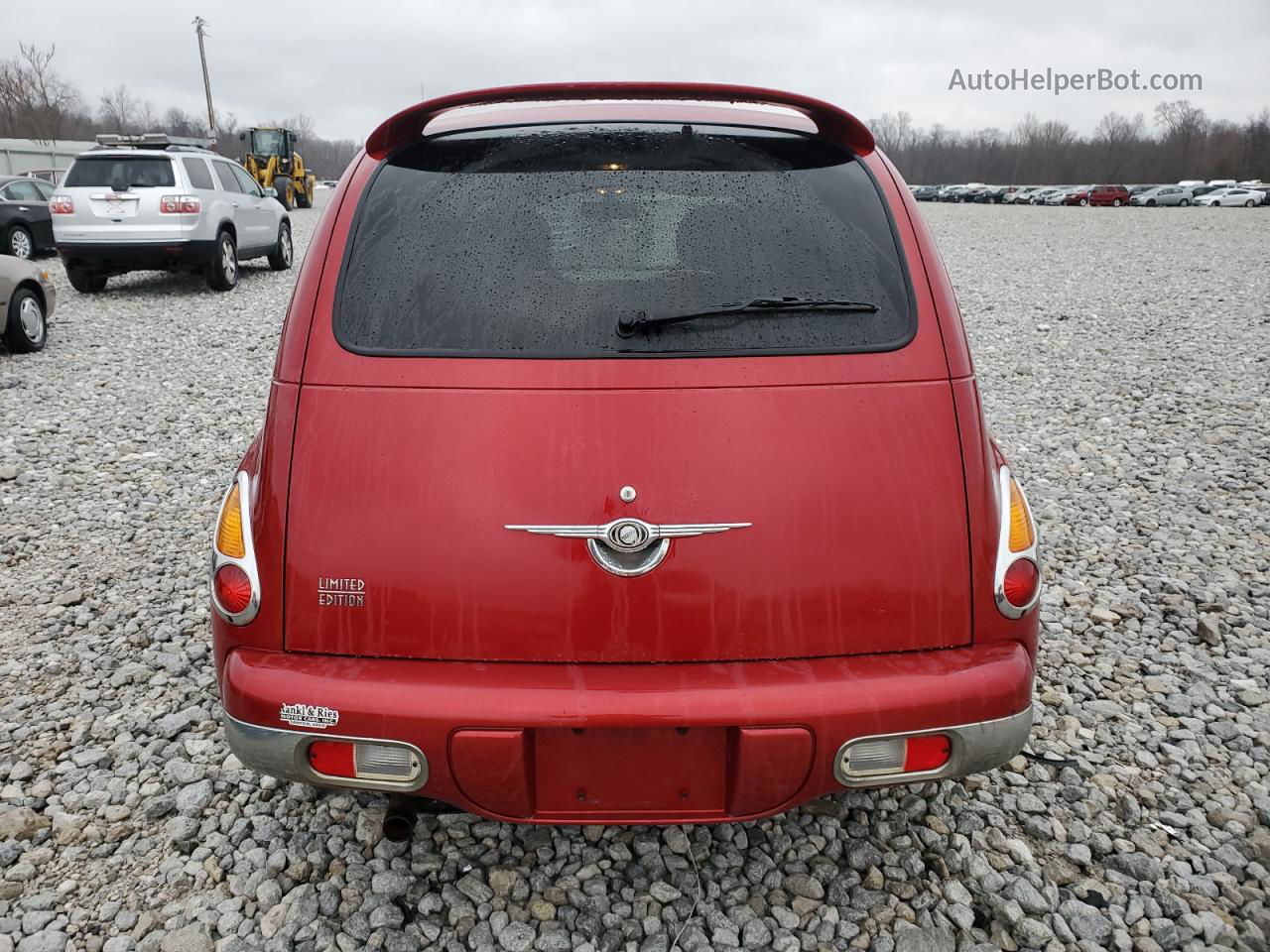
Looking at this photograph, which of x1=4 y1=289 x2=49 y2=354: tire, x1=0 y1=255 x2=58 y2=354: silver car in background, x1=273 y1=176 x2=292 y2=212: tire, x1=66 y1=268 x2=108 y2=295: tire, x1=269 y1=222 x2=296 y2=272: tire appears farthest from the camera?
x1=273 y1=176 x2=292 y2=212: tire

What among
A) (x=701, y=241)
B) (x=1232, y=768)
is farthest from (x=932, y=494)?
(x=1232, y=768)

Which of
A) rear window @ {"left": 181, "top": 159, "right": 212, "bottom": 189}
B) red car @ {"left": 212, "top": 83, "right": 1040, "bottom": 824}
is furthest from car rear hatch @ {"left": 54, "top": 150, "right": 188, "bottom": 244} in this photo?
red car @ {"left": 212, "top": 83, "right": 1040, "bottom": 824}

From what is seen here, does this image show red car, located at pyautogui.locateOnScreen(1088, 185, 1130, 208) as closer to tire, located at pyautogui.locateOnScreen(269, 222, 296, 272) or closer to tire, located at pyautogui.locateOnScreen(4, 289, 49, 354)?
tire, located at pyautogui.locateOnScreen(269, 222, 296, 272)

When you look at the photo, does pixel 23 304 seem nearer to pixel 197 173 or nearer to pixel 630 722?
pixel 197 173

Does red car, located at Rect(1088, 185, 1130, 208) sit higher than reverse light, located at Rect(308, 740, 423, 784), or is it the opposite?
red car, located at Rect(1088, 185, 1130, 208)

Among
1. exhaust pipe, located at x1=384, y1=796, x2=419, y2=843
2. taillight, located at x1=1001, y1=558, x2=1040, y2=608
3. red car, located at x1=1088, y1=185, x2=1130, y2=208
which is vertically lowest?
exhaust pipe, located at x1=384, y1=796, x2=419, y2=843

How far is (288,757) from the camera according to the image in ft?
5.82

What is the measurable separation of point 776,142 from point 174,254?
10.8 meters

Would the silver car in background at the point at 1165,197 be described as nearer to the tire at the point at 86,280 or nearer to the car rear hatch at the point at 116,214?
the car rear hatch at the point at 116,214

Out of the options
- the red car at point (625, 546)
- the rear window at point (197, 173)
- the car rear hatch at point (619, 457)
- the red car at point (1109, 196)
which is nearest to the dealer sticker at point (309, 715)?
the red car at point (625, 546)

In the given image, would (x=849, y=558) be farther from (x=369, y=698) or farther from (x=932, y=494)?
(x=369, y=698)

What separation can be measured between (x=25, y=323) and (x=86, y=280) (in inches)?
153

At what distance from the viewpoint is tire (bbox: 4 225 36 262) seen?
14219 millimetres

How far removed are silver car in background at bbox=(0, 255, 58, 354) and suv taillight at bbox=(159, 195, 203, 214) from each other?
2523 mm
